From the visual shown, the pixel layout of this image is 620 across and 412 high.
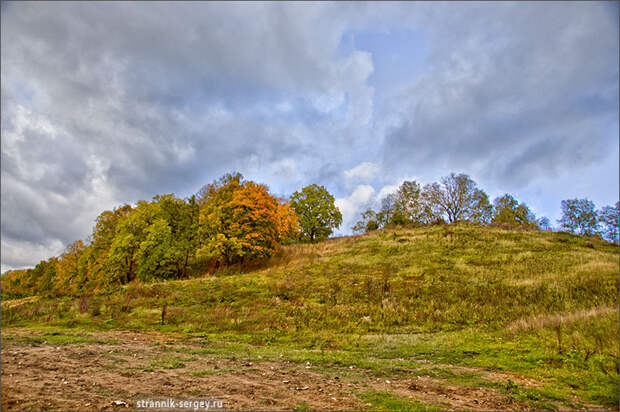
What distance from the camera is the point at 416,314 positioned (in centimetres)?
1858

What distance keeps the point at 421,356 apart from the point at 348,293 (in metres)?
11.3

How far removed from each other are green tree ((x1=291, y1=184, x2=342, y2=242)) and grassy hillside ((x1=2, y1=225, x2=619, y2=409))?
25705mm

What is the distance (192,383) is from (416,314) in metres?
15.2

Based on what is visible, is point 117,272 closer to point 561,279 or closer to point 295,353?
point 295,353

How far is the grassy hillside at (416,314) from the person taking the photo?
9641 mm

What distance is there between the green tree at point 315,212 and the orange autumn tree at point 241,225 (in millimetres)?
22406

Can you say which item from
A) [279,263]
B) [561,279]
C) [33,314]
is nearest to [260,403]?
[33,314]

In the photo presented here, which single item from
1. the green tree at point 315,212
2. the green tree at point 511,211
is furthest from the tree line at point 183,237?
the green tree at point 511,211

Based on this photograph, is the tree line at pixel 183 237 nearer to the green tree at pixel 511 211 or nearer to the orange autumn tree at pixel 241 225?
the orange autumn tree at pixel 241 225

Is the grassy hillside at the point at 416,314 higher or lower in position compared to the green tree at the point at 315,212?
lower

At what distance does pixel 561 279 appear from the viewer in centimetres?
2192

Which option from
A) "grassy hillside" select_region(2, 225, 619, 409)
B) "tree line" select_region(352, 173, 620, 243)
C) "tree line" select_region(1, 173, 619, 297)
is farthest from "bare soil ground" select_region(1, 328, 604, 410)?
"tree line" select_region(352, 173, 620, 243)

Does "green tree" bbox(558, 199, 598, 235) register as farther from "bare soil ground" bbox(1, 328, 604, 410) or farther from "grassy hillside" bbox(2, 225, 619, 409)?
"bare soil ground" bbox(1, 328, 604, 410)

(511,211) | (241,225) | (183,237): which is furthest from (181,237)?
→ (511,211)
